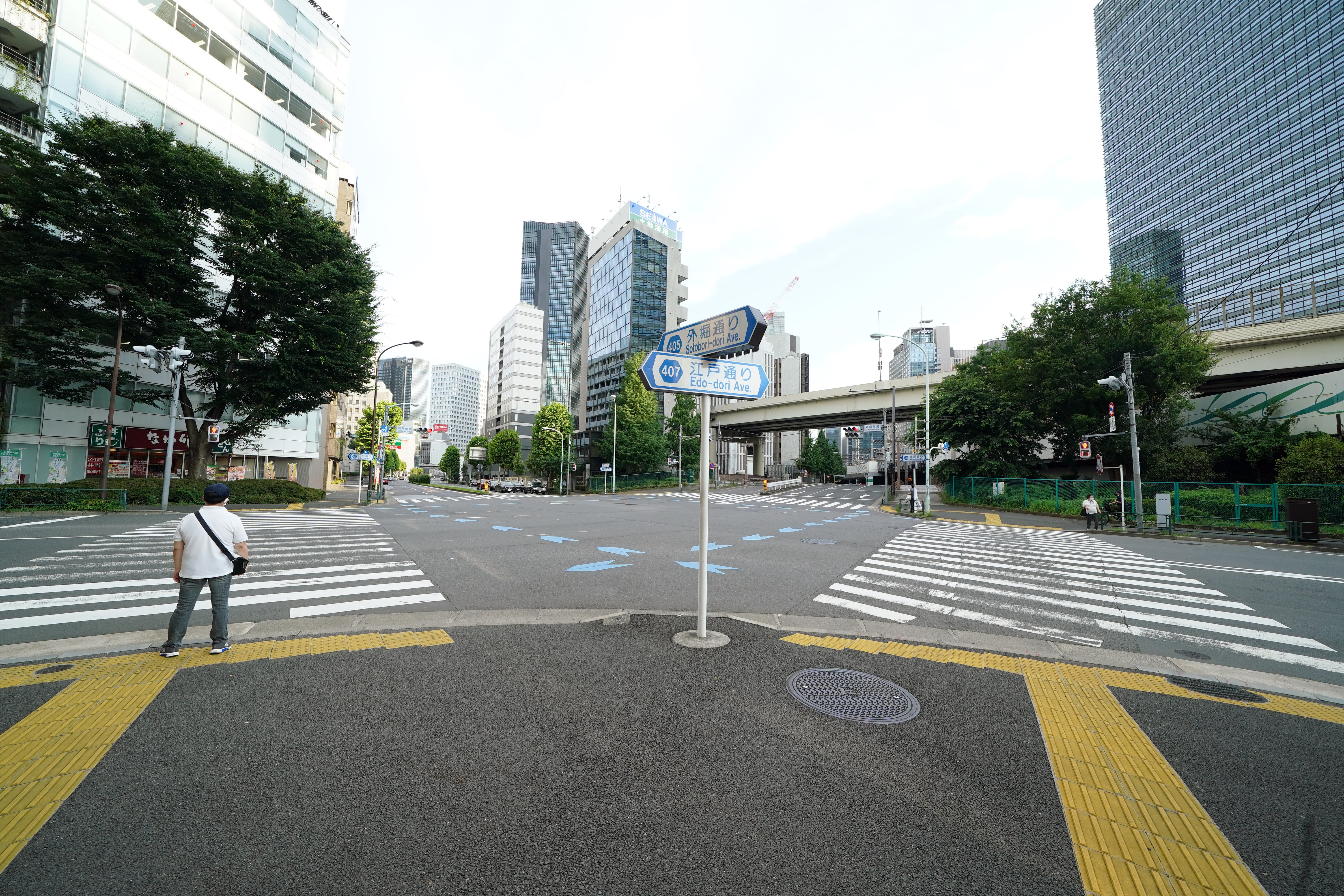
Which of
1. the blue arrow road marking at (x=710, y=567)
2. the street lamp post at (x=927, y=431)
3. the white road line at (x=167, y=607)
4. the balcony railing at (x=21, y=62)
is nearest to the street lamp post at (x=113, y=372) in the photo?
the balcony railing at (x=21, y=62)

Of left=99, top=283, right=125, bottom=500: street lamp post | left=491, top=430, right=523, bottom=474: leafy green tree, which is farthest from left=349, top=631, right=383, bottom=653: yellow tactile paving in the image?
left=491, top=430, right=523, bottom=474: leafy green tree

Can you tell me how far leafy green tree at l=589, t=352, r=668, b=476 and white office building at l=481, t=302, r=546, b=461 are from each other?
46526 mm

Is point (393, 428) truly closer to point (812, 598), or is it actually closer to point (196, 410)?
point (196, 410)

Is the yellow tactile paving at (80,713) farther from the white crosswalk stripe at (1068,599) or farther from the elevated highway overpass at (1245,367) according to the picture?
the elevated highway overpass at (1245,367)

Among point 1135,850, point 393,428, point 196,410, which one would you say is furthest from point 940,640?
point 393,428

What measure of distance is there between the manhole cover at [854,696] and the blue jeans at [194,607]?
5633 millimetres

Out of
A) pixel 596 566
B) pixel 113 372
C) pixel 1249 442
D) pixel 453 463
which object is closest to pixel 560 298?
pixel 453 463

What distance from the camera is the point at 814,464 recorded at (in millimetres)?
123250

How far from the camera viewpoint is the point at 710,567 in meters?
10.7

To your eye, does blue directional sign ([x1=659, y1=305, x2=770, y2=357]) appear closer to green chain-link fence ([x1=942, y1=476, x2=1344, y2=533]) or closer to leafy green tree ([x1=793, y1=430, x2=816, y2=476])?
green chain-link fence ([x1=942, y1=476, x2=1344, y2=533])

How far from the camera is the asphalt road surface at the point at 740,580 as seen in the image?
662 centimetres

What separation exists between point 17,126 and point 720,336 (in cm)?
3754

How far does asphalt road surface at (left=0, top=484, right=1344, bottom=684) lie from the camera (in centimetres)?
662

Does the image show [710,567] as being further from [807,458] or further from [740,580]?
[807,458]
